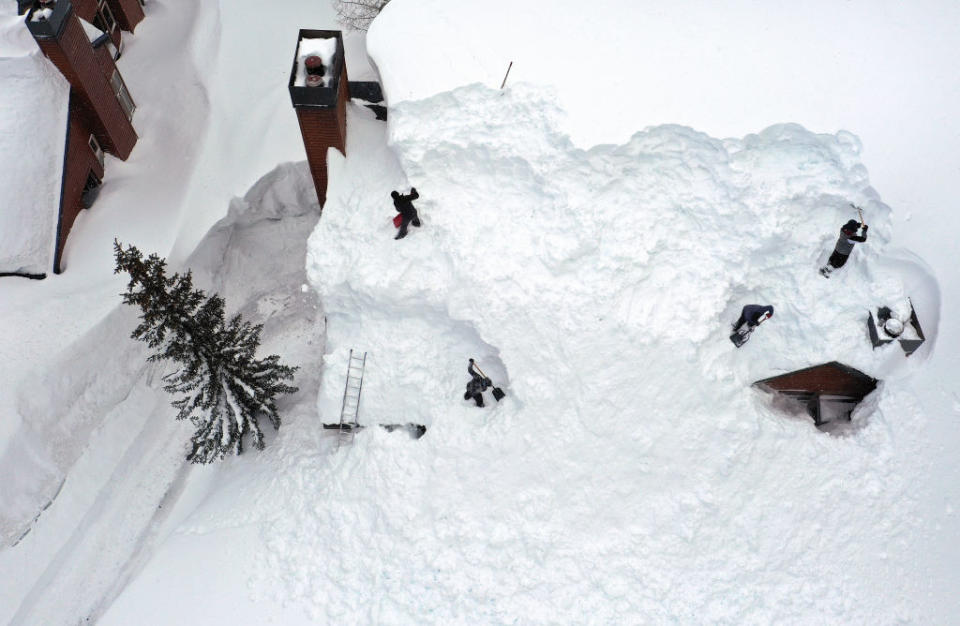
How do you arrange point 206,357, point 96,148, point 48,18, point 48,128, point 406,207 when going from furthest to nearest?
point 96,148
point 48,128
point 48,18
point 206,357
point 406,207

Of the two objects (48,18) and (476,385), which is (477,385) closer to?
(476,385)

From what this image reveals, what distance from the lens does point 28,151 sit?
15.5 m

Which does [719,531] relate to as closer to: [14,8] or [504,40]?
[504,40]

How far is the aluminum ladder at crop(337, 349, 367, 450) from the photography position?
1373 centimetres

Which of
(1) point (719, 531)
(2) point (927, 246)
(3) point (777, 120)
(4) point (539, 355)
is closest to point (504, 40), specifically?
(3) point (777, 120)

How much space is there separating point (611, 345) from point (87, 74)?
1495 centimetres

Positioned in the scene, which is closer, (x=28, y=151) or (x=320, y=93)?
(x=320, y=93)

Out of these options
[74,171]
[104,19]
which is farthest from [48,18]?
[104,19]

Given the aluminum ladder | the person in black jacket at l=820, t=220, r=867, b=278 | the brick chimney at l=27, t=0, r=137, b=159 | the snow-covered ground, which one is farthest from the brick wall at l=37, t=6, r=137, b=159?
the person in black jacket at l=820, t=220, r=867, b=278

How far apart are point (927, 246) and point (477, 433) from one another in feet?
30.8

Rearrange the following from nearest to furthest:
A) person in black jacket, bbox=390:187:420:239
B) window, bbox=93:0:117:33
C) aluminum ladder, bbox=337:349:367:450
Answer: person in black jacket, bbox=390:187:420:239
aluminum ladder, bbox=337:349:367:450
window, bbox=93:0:117:33

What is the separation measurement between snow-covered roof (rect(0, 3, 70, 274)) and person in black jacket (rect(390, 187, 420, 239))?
9.17 meters

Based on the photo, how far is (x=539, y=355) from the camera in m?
12.6

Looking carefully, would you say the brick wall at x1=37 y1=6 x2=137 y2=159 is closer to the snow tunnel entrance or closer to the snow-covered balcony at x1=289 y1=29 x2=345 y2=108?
the snow-covered balcony at x1=289 y1=29 x2=345 y2=108
